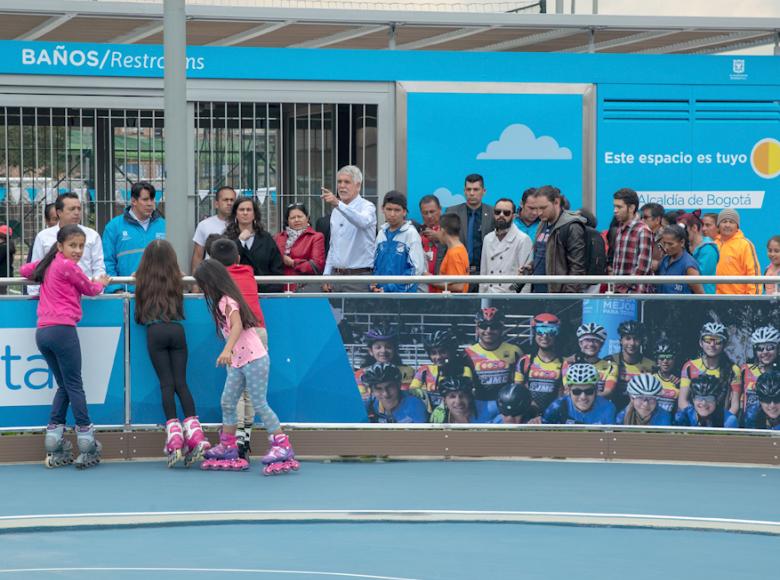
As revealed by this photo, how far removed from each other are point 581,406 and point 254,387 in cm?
235

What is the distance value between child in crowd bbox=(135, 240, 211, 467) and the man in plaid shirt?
3.62m

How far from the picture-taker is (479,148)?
14.0m

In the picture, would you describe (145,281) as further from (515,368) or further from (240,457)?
(515,368)

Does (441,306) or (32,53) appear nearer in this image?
(441,306)

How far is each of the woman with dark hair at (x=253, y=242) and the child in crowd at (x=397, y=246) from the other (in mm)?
832

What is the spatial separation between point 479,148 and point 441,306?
4333mm

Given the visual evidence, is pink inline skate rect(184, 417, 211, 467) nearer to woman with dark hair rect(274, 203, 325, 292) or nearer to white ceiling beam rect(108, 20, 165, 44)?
woman with dark hair rect(274, 203, 325, 292)

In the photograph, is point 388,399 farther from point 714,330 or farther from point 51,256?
point 51,256

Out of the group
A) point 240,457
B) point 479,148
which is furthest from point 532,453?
point 479,148

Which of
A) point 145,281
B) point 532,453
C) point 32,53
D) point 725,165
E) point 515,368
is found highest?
point 32,53

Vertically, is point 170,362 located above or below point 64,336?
below

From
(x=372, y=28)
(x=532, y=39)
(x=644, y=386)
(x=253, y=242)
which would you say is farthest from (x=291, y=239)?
(x=532, y=39)

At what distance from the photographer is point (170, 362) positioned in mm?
9734

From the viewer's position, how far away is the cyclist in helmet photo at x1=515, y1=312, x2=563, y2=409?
9.88 meters
